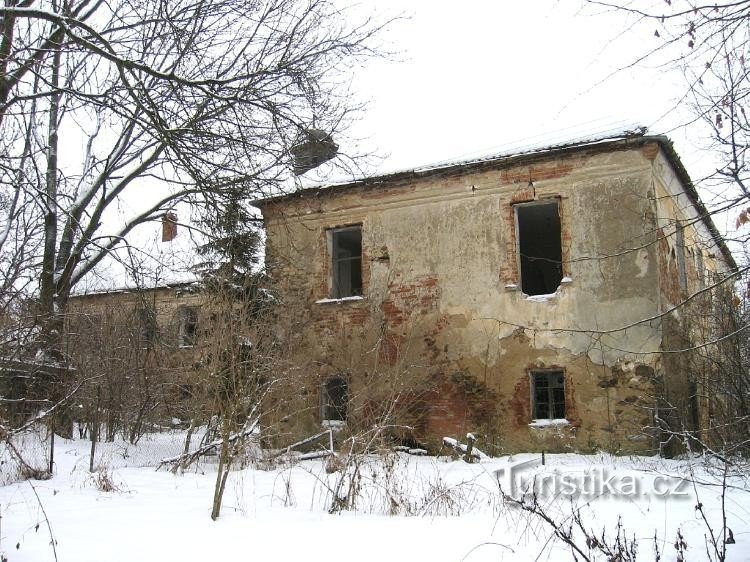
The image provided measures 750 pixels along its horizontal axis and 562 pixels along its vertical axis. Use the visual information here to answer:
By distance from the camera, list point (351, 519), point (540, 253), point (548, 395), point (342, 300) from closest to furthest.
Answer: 1. point (351, 519)
2. point (548, 395)
3. point (342, 300)
4. point (540, 253)

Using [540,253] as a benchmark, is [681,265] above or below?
below

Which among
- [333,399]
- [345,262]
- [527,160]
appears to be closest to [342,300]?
[333,399]

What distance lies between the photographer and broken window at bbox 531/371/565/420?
12.6 metres

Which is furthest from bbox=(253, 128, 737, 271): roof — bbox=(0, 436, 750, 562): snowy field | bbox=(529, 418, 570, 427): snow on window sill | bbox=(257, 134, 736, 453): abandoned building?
bbox=(0, 436, 750, 562): snowy field

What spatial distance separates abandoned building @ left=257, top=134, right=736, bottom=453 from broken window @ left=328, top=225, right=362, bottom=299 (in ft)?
0.38

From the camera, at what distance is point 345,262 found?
16641 mm

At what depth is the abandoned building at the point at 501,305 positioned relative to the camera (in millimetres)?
11898

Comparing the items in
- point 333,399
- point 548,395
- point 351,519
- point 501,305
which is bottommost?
point 351,519

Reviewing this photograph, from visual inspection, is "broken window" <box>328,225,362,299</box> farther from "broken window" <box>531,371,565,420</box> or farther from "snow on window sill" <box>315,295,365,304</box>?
"broken window" <box>531,371,565,420</box>

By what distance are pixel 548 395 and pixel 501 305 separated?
1.91m

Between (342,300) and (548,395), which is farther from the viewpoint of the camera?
(342,300)

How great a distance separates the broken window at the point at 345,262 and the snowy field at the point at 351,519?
24.3ft

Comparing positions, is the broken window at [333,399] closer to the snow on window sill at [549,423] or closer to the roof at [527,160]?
the snow on window sill at [549,423]

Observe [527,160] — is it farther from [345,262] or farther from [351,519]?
[351,519]
